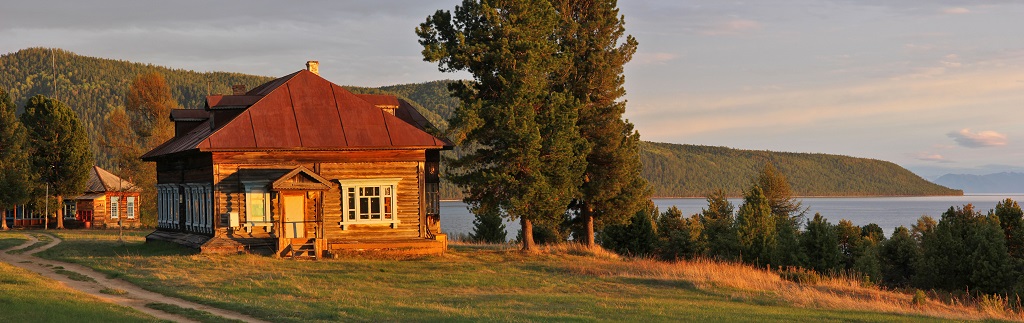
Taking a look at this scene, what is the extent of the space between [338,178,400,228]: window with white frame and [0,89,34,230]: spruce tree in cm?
2814

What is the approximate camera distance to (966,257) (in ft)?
111

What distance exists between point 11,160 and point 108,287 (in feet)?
111

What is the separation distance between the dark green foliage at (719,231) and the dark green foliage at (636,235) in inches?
102

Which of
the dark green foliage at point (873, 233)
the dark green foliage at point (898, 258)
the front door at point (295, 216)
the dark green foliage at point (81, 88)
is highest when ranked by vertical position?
the dark green foliage at point (81, 88)

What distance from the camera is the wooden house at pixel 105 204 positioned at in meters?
64.4

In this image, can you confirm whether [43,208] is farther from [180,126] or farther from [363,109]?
[363,109]

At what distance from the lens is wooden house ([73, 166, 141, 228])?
64.4m

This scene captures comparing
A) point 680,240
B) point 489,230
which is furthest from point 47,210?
point 680,240

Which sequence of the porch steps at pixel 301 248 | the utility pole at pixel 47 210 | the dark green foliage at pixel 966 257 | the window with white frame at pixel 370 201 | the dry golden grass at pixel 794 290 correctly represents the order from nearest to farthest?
the dry golden grass at pixel 794 290 < the dark green foliage at pixel 966 257 < the porch steps at pixel 301 248 < the window with white frame at pixel 370 201 < the utility pole at pixel 47 210

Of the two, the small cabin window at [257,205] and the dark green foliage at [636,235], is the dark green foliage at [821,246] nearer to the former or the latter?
the dark green foliage at [636,235]

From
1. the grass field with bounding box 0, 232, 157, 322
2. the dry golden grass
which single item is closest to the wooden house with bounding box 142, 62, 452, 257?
the dry golden grass

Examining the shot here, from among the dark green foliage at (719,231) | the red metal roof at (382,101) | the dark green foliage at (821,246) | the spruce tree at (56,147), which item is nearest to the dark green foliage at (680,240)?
the dark green foliage at (719,231)

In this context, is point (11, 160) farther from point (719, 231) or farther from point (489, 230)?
point (719, 231)

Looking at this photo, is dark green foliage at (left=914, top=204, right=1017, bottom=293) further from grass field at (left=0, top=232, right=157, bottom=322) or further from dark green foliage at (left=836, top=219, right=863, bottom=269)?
grass field at (left=0, top=232, right=157, bottom=322)
